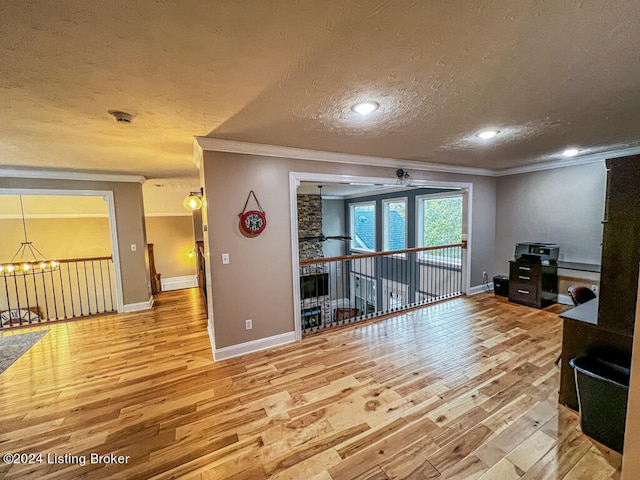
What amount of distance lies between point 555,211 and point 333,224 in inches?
228

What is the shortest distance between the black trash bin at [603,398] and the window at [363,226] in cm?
617

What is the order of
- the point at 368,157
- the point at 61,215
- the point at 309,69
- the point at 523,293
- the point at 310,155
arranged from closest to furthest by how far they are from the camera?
the point at 309,69
the point at 310,155
the point at 368,157
the point at 523,293
the point at 61,215

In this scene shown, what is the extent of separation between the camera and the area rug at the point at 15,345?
3040 millimetres

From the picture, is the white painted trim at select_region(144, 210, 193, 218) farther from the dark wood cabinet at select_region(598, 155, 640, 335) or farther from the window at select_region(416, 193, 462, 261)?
the dark wood cabinet at select_region(598, 155, 640, 335)

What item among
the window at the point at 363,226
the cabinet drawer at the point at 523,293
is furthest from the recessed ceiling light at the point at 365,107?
the window at the point at 363,226

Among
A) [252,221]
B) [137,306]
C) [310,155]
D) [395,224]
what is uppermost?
[310,155]

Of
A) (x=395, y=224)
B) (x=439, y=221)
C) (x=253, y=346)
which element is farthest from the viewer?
(x=395, y=224)

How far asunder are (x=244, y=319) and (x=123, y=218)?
3299 millimetres

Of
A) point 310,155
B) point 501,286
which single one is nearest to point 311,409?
point 310,155

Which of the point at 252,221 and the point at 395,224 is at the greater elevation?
the point at 252,221

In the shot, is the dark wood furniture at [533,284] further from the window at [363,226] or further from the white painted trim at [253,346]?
the window at [363,226]

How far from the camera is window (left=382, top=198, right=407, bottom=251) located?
6.91 m

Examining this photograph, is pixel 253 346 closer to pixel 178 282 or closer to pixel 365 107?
pixel 365 107

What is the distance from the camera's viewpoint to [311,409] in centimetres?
210
